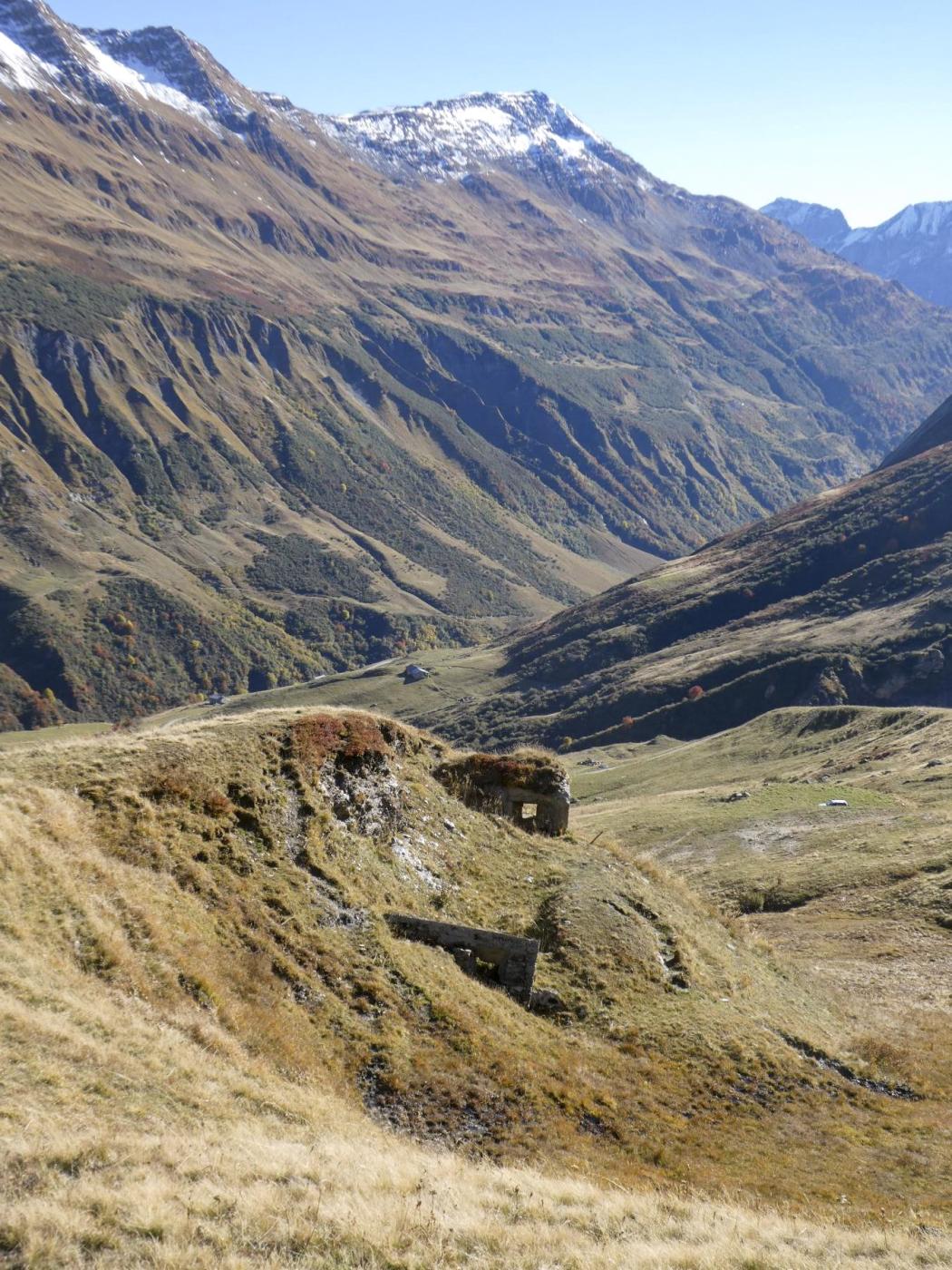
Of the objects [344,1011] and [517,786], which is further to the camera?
[517,786]

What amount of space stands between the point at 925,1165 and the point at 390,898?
51.4 feet

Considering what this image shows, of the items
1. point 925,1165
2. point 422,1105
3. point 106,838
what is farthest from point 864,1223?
point 106,838

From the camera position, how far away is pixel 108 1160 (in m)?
15.0

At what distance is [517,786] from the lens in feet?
139

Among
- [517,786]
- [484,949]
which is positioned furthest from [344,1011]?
[517,786]

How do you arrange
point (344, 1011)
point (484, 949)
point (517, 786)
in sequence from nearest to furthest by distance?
point (344, 1011)
point (484, 949)
point (517, 786)

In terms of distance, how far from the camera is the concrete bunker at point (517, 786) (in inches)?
1625

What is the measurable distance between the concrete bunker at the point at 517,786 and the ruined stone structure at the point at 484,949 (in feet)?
35.4

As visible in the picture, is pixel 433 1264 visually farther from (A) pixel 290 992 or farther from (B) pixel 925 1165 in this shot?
(B) pixel 925 1165

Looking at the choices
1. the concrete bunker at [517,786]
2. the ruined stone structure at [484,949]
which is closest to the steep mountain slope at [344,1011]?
the ruined stone structure at [484,949]

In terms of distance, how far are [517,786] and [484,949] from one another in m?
12.7

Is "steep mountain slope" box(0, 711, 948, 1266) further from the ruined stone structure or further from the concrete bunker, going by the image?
the concrete bunker

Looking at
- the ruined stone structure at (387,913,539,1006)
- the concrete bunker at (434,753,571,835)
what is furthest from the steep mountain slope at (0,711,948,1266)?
the concrete bunker at (434,753,571,835)

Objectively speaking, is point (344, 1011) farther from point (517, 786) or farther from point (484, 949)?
point (517, 786)
